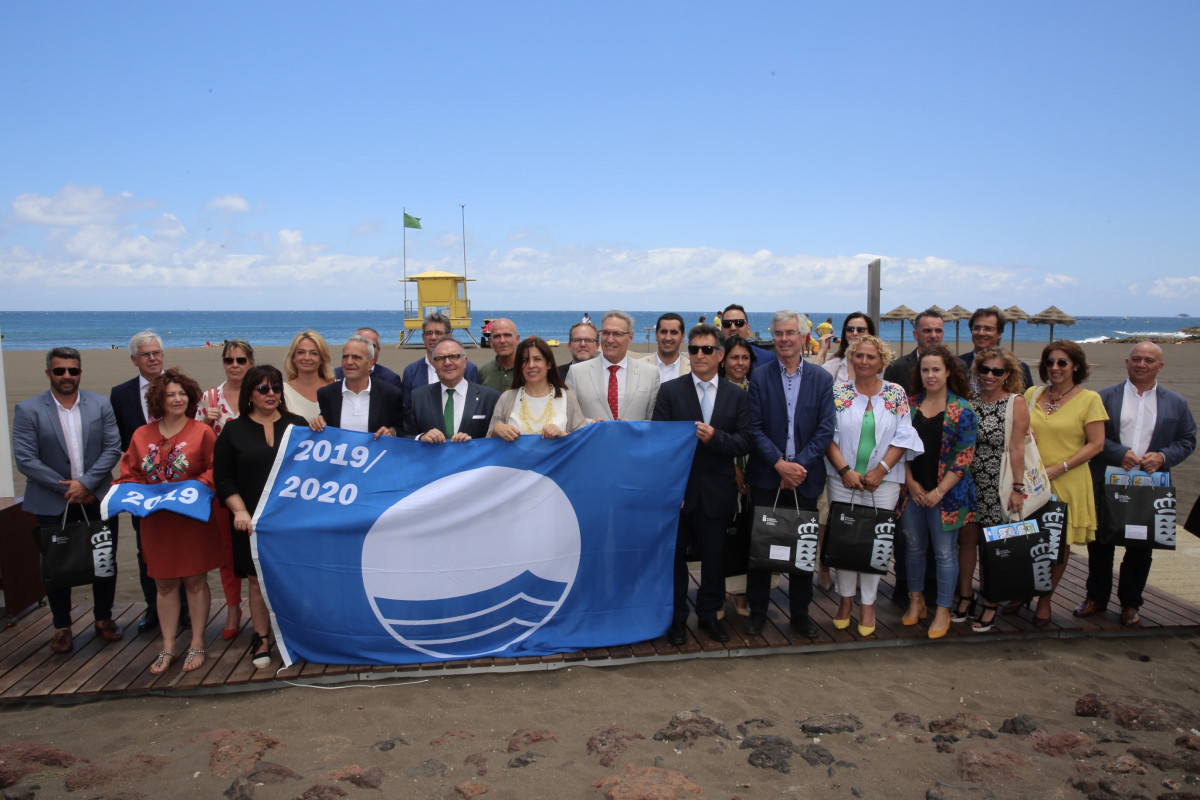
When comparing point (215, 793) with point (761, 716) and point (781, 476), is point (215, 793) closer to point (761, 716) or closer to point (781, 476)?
point (761, 716)

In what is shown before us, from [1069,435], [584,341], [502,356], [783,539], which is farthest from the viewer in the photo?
[502,356]

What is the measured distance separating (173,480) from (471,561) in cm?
179

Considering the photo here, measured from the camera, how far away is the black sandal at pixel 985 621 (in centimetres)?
482

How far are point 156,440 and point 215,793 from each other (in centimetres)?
204

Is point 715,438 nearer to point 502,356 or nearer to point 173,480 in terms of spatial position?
point 502,356

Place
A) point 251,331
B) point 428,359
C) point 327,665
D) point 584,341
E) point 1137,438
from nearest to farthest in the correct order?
point 327,665
point 1137,438
point 584,341
point 428,359
point 251,331

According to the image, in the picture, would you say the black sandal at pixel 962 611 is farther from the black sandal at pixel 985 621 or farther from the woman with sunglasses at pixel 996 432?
the woman with sunglasses at pixel 996 432

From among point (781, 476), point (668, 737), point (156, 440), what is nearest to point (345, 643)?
point (156, 440)

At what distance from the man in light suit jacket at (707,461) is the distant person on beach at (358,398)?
175 cm

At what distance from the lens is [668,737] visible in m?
3.70

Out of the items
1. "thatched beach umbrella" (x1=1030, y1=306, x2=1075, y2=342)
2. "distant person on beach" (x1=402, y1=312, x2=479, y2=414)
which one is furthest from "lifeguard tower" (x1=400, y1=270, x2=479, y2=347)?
"distant person on beach" (x1=402, y1=312, x2=479, y2=414)

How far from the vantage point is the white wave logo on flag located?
4305mm

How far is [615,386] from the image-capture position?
4.96m

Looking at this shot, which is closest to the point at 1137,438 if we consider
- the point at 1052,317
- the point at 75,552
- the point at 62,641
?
the point at 75,552
